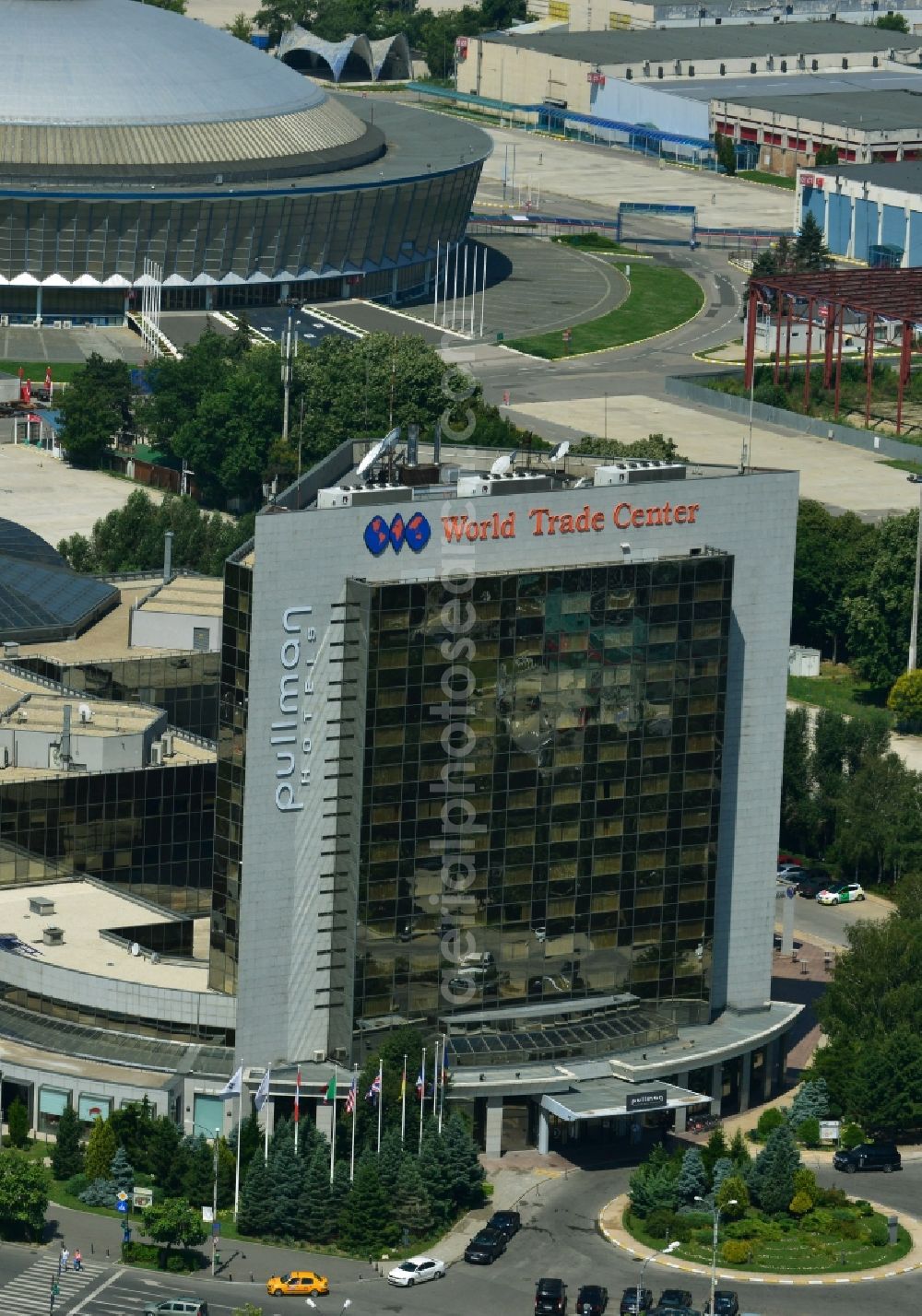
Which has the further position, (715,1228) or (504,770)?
(504,770)

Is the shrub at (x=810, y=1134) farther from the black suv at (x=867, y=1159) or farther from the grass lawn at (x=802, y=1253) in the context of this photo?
the grass lawn at (x=802, y=1253)

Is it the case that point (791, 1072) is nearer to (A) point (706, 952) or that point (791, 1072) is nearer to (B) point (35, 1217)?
(A) point (706, 952)

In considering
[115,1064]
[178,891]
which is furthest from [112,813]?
[115,1064]

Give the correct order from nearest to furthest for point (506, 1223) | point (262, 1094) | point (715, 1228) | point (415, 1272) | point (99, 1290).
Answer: point (99, 1290)
point (415, 1272)
point (715, 1228)
point (506, 1223)
point (262, 1094)

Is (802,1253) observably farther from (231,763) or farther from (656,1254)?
(231,763)

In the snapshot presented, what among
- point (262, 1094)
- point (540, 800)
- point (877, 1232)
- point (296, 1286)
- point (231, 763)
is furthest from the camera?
point (540, 800)

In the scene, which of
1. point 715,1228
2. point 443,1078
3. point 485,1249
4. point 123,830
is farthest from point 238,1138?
point 123,830

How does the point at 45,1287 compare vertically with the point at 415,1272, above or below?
below

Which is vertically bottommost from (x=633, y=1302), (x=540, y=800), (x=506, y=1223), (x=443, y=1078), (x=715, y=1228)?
(x=506, y=1223)
